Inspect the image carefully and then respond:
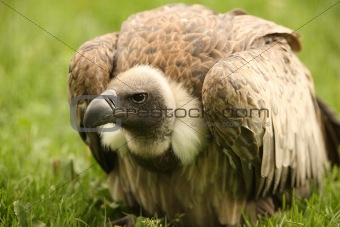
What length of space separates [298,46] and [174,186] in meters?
1.83

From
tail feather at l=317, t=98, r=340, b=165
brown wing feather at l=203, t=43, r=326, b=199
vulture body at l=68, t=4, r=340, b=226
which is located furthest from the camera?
tail feather at l=317, t=98, r=340, b=165

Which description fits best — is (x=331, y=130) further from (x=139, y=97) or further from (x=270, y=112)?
(x=139, y=97)

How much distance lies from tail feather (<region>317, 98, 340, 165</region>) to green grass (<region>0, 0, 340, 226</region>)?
1.13 feet

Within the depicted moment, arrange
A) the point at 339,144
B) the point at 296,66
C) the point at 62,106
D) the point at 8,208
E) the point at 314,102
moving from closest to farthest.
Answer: the point at 8,208 → the point at 296,66 → the point at 314,102 → the point at 339,144 → the point at 62,106

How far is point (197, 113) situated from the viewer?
16.3 feet

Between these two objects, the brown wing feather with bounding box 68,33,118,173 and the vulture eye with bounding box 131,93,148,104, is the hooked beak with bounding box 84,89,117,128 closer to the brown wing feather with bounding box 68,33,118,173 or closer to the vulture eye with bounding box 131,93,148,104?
the vulture eye with bounding box 131,93,148,104

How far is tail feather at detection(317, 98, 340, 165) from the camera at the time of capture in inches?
257

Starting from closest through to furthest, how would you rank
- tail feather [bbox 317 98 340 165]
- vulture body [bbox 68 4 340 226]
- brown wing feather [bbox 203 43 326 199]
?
1. brown wing feather [bbox 203 43 326 199]
2. vulture body [bbox 68 4 340 226]
3. tail feather [bbox 317 98 340 165]

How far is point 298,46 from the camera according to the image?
6047 millimetres

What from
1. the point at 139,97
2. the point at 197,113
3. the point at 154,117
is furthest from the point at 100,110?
the point at 197,113

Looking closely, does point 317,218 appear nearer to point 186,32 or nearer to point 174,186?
point 174,186

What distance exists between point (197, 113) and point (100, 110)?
77 cm

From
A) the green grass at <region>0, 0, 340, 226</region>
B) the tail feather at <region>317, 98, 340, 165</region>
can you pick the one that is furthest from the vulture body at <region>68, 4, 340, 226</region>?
the tail feather at <region>317, 98, 340, 165</region>

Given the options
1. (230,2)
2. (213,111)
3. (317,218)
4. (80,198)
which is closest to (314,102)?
(317,218)
